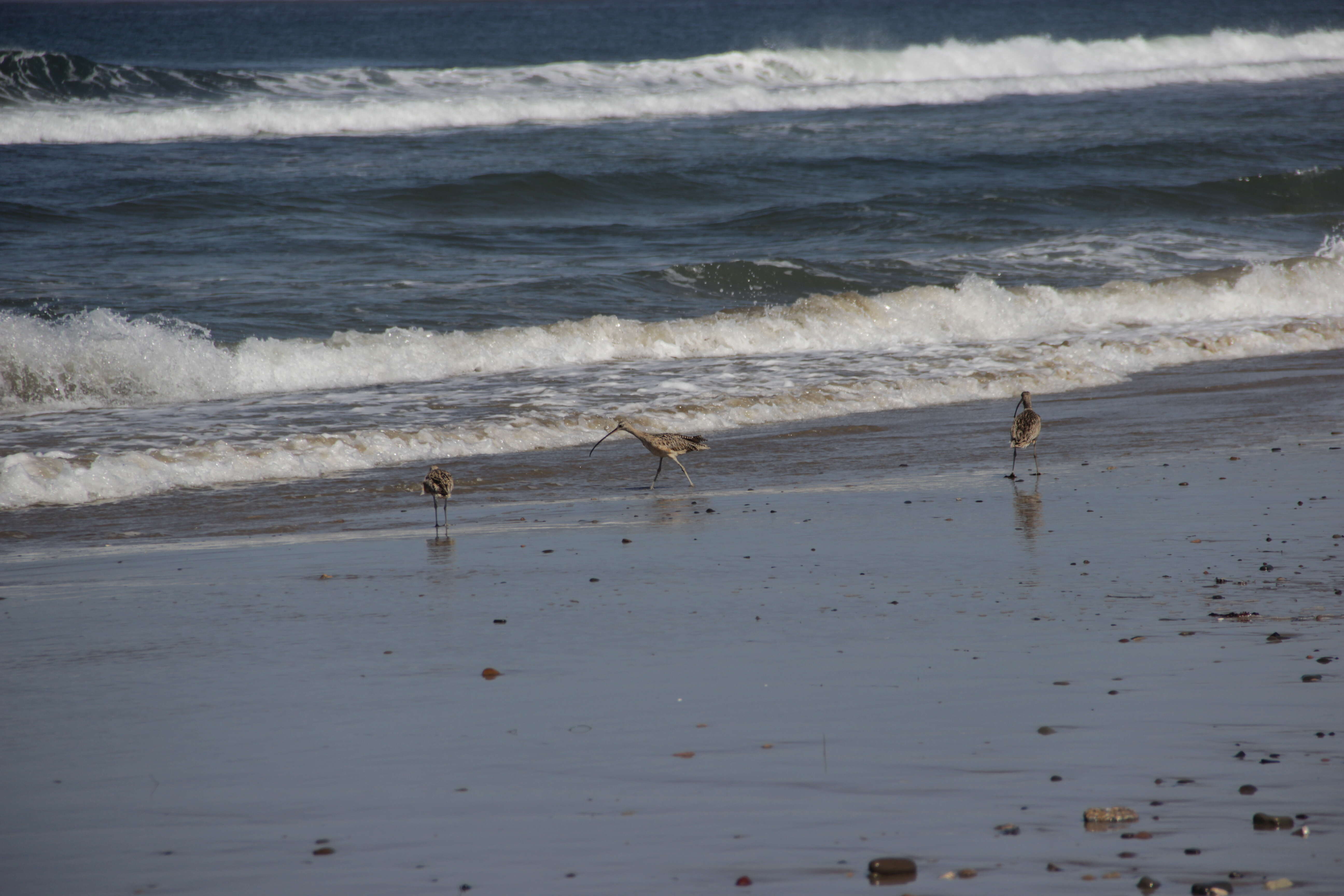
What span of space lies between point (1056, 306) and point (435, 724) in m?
13.1

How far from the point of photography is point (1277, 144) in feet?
94.1

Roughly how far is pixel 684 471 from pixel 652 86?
112ft

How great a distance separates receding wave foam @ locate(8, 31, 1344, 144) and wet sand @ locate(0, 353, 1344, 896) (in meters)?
24.9

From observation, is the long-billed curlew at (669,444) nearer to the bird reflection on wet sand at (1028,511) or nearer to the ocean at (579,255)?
the ocean at (579,255)

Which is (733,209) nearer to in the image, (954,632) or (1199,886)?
(954,632)

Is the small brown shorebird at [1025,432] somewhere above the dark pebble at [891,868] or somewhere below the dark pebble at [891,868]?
above

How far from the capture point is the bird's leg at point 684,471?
834cm

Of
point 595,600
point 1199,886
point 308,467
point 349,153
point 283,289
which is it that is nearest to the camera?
point 1199,886

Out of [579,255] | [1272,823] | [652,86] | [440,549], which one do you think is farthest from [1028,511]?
[652,86]

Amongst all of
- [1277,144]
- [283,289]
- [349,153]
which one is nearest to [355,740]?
[283,289]

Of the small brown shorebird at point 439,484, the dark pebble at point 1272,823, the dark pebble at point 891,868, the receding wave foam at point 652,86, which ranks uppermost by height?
the receding wave foam at point 652,86

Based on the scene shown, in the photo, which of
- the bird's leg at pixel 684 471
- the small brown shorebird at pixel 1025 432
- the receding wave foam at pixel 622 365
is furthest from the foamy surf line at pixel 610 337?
the small brown shorebird at pixel 1025 432

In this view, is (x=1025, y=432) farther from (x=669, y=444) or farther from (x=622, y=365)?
(x=622, y=365)

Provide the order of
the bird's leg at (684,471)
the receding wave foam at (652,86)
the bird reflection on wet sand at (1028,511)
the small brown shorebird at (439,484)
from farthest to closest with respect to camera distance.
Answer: the receding wave foam at (652,86) → the bird's leg at (684,471) → the small brown shorebird at (439,484) → the bird reflection on wet sand at (1028,511)
